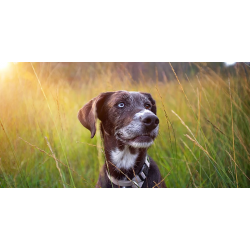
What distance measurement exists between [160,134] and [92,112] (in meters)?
0.97

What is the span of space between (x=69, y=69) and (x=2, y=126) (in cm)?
114

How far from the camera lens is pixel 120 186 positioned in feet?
8.95

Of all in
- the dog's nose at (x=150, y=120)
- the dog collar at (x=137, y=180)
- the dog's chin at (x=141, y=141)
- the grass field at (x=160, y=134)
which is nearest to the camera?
the dog's nose at (x=150, y=120)

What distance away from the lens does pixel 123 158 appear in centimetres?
274

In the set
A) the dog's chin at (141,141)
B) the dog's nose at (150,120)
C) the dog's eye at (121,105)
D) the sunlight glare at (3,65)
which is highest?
the sunlight glare at (3,65)

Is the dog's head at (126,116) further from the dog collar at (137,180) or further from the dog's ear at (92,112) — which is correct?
the dog collar at (137,180)

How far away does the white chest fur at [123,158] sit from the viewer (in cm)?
271

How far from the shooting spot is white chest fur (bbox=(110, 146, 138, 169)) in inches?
107

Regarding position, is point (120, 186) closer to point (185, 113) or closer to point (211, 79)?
point (185, 113)

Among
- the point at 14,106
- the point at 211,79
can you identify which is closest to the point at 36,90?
the point at 14,106

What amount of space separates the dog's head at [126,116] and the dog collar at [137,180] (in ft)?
0.86

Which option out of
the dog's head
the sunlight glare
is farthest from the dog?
the sunlight glare

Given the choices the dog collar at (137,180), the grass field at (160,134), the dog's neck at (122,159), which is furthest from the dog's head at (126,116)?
the grass field at (160,134)

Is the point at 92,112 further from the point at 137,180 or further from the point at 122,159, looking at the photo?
the point at 137,180
